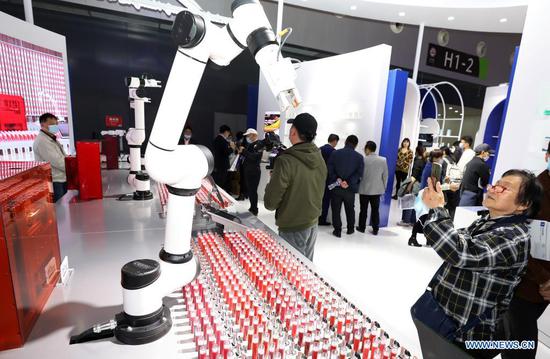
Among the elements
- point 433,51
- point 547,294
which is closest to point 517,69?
point 547,294

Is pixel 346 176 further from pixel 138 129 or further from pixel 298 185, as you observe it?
pixel 138 129

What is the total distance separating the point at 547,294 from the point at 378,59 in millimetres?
4273

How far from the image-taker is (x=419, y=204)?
1.52 meters

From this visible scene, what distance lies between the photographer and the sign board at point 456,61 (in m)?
10.8

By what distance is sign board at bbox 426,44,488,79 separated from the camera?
1081cm

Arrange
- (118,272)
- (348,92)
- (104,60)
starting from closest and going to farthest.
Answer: (118,272) < (348,92) < (104,60)

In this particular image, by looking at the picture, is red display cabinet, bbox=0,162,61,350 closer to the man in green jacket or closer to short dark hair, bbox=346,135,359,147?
the man in green jacket

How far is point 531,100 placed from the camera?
9.25 ft

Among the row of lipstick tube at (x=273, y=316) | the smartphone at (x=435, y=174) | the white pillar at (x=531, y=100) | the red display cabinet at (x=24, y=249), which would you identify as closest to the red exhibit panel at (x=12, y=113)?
the red display cabinet at (x=24, y=249)

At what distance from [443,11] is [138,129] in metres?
7.68

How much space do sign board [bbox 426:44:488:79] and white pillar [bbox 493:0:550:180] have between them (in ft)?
28.8

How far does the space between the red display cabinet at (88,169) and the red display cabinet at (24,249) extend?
4.23ft

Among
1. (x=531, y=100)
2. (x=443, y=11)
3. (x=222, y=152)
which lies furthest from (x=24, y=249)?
(x=443, y=11)

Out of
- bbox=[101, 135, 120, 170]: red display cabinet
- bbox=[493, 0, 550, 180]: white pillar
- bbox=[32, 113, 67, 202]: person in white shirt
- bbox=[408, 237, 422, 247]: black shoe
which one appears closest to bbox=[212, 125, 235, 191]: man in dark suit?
bbox=[101, 135, 120, 170]: red display cabinet
